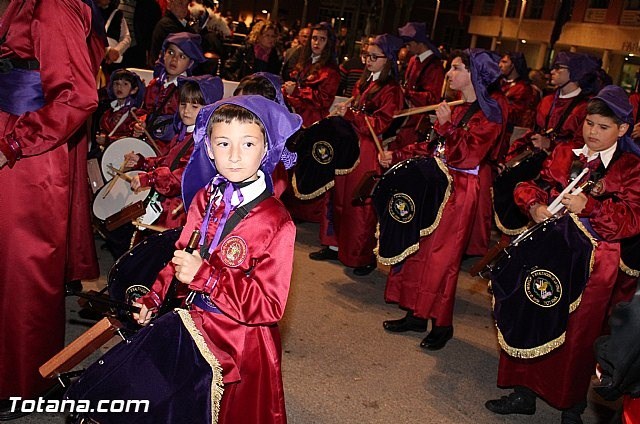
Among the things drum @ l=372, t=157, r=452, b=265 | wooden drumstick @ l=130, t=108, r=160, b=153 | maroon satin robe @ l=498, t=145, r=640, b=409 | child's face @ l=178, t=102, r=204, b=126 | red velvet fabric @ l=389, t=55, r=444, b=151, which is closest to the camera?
maroon satin robe @ l=498, t=145, r=640, b=409

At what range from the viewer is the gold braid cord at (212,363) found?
2.24 metres

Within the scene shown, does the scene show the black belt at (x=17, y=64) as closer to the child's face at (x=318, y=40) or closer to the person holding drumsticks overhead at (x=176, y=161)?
the person holding drumsticks overhead at (x=176, y=161)

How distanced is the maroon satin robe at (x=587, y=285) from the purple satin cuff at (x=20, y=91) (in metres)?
2.74

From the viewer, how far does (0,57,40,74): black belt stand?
2917 mm

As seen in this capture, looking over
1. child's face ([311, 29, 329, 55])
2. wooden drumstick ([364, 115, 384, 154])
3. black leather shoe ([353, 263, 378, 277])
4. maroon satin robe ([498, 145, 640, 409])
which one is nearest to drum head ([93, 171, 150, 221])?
wooden drumstick ([364, 115, 384, 154])

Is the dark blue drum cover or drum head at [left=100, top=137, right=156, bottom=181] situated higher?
drum head at [left=100, top=137, right=156, bottom=181]

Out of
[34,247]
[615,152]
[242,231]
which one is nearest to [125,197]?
[34,247]

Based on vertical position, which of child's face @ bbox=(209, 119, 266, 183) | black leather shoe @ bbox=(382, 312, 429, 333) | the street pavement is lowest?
the street pavement

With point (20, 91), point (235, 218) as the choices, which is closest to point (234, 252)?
point (235, 218)

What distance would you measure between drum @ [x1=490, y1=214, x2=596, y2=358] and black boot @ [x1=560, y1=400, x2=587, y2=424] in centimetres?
55

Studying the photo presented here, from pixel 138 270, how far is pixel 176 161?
4.56 ft

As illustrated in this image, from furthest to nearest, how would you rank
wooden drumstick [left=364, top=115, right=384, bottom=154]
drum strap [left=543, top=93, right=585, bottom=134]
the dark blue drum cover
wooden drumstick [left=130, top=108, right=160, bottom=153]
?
drum strap [left=543, top=93, right=585, bottom=134] < wooden drumstick [left=364, top=115, right=384, bottom=154] < wooden drumstick [left=130, top=108, right=160, bottom=153] < the dark blue drum cover

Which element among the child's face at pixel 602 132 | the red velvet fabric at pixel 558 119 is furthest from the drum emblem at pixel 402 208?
the red velvet fabric at pixel 558 119

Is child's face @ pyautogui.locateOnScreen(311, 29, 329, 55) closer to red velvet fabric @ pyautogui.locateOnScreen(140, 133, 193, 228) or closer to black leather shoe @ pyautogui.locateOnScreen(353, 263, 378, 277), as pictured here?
black leather shoe @ pyautogui.locateOnScreen(353, 263, 378, 277)
